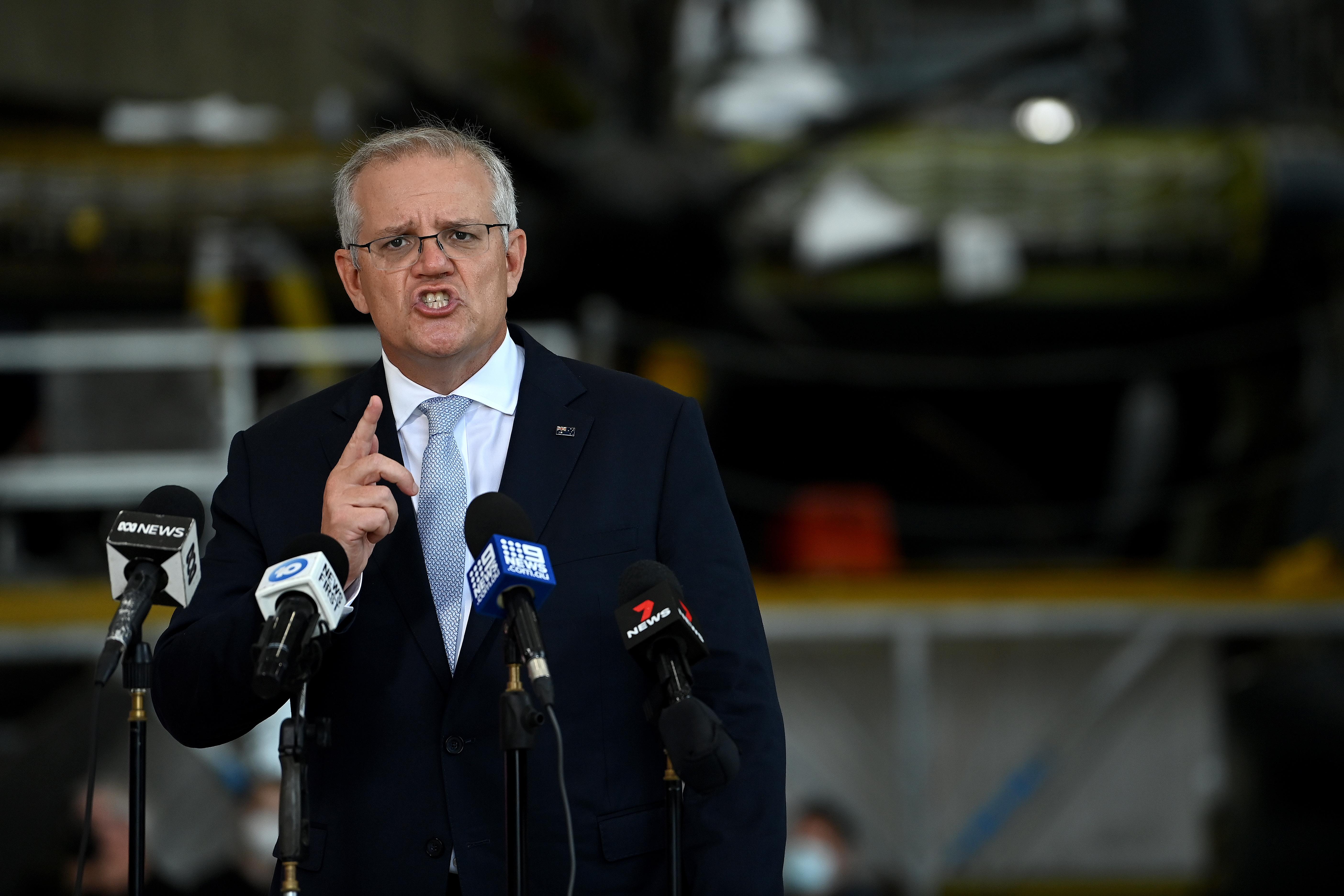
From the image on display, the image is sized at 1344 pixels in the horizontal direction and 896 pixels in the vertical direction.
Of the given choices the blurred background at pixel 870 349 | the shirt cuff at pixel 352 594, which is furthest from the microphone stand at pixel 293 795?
the blurred background at pixel 870 349

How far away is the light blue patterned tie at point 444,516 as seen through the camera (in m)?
2.07

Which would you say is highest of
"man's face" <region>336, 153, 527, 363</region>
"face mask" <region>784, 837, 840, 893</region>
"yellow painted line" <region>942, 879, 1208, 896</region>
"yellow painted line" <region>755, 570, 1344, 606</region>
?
"yellow painted line" <region>755, 570, 1344, 606</region>

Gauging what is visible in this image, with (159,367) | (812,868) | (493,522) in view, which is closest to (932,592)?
(812,868)

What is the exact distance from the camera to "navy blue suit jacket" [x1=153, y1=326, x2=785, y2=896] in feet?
6.38

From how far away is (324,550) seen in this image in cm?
182

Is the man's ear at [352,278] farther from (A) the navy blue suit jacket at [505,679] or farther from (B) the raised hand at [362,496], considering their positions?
(B) the raised hand at [362,496]

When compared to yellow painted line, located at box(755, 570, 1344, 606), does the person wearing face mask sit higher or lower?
lower

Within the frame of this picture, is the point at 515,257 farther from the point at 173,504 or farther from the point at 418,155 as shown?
the point at 173,504

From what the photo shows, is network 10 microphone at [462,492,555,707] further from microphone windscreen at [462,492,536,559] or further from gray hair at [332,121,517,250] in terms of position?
gray hair at [332,121,517,250]

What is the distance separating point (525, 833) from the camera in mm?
1714

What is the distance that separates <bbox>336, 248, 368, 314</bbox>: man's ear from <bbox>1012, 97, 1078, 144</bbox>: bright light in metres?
11.6

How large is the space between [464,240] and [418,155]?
136 millimetres

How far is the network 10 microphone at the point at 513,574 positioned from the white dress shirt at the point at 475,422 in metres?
0.29

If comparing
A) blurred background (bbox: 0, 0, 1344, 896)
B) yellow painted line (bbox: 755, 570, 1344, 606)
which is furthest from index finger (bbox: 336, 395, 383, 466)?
yellow painted line (bbox: 755, 570, 1344, 606)
